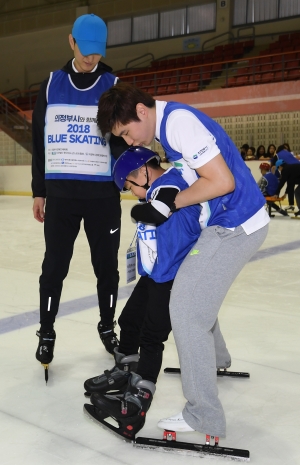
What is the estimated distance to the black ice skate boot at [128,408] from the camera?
202 centimetres

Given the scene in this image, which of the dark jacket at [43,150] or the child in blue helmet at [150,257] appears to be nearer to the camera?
the child in blue helmet at [150,257]

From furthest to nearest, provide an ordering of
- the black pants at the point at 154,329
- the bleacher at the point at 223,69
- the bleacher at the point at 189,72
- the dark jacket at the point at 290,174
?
1. the bleacher at the point at 189,72
2. the bleacher at the point at 223,69
3. the dark jacket at the point at 290,174
4. the black pants at the point at 154,329

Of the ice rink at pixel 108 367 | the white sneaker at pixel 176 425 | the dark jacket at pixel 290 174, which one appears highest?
the dark jacket at pixel 290 174

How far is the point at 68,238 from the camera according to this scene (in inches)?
105

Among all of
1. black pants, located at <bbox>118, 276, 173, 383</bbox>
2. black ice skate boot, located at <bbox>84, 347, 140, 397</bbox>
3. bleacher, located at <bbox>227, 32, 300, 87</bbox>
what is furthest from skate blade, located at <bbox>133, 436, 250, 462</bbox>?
bleacher, located at <bbox>227, 32, 300, 87</bbox>

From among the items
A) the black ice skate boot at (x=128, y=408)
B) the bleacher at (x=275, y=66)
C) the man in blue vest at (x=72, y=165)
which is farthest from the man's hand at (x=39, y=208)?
the bleacher at (x=275, y=66)

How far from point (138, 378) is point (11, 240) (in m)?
5.19

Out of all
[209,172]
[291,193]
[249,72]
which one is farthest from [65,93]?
[249,72]

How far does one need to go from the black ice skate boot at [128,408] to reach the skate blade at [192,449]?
6 centimetres

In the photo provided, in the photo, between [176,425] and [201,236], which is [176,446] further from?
[201,236]

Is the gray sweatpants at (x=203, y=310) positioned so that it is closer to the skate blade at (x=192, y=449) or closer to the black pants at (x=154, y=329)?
the skate blade at (x=192, y=449)

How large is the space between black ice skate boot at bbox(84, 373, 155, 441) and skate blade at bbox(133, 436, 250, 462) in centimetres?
6

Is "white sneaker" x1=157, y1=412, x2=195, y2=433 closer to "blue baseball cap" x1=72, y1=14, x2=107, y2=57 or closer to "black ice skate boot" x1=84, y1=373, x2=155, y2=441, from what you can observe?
"black ice skate boot" x1=84, y1=373, x2=155, y2=441

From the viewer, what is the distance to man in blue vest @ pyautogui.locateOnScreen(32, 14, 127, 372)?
2609 millimetres
